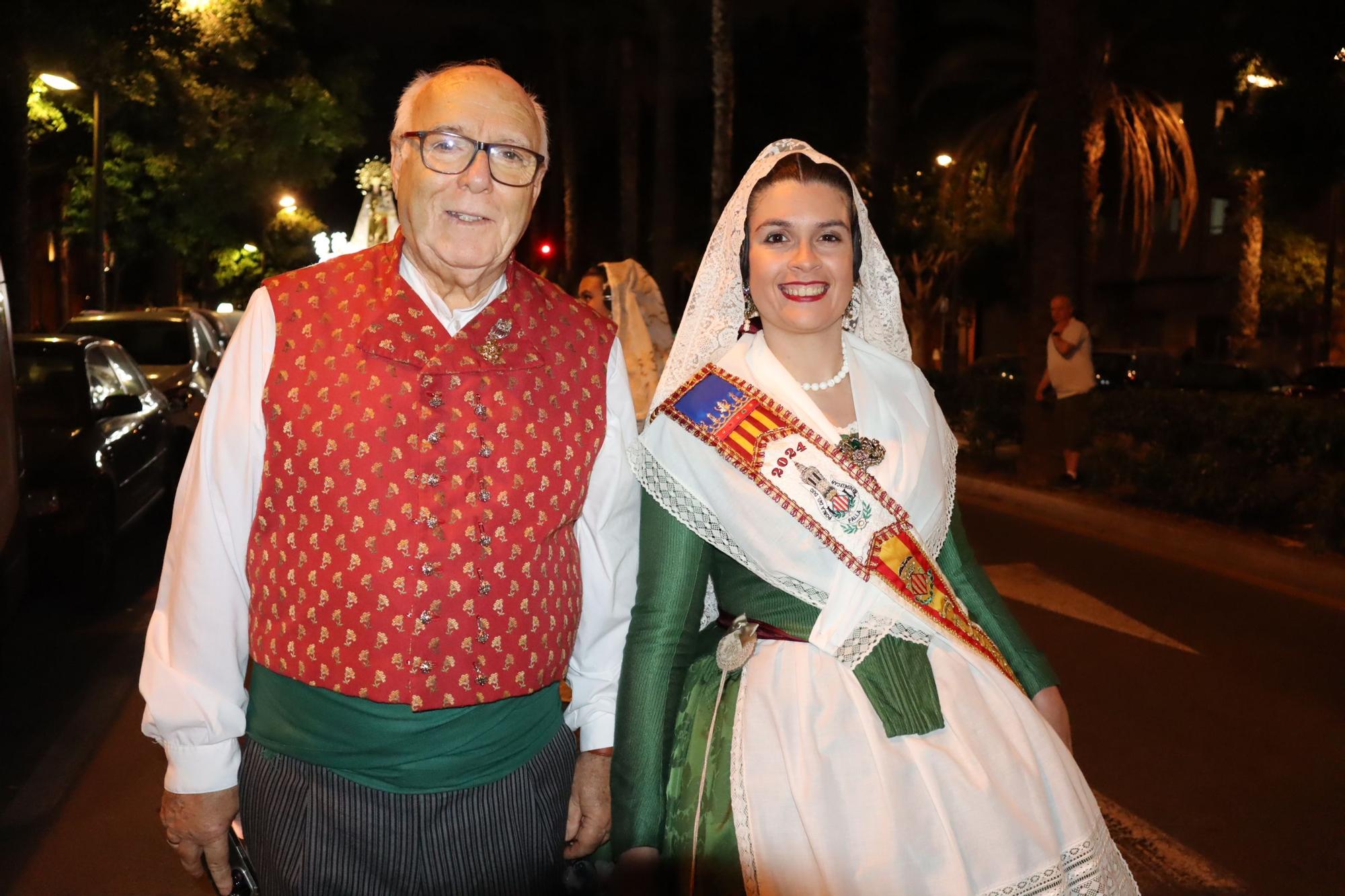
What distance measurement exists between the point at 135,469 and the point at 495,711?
7316 millimetres

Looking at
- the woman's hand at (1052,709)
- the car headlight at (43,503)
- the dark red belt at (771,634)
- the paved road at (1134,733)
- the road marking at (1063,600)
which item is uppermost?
the dark red belt at (771,634)

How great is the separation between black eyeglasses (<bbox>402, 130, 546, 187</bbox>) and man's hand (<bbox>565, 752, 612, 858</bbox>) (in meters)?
1.07

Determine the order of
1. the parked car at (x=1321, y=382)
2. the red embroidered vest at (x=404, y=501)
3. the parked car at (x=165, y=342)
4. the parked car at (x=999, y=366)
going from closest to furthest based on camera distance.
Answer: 1. the red embroidered vest at (x=404, y=501)
2. the parked car at (x=165, y=342)
3. the parked car at (x=999, y=366)
4. the parked car at (x=1321, y=382)

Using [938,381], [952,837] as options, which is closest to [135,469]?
[952,837]

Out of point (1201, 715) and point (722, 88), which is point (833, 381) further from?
point (722, 88)

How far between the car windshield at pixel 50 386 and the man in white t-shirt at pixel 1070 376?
8.49m

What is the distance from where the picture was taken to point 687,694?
2.34m

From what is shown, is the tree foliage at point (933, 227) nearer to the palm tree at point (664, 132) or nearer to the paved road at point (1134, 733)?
the palm tree at point (664, 132)

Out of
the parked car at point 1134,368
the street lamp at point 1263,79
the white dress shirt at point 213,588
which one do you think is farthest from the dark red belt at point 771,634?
the parked car at point 1134,368

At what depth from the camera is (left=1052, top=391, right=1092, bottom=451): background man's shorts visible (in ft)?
39.7

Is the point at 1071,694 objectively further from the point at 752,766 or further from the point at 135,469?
the point at 135,469

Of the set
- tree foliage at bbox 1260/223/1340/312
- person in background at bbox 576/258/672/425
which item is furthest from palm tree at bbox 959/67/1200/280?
person in background at bbox 576/258/672/425

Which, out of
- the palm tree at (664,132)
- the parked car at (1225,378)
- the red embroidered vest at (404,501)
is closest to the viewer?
the red embroidered vest at (404,501)

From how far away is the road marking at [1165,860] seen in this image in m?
3.86
